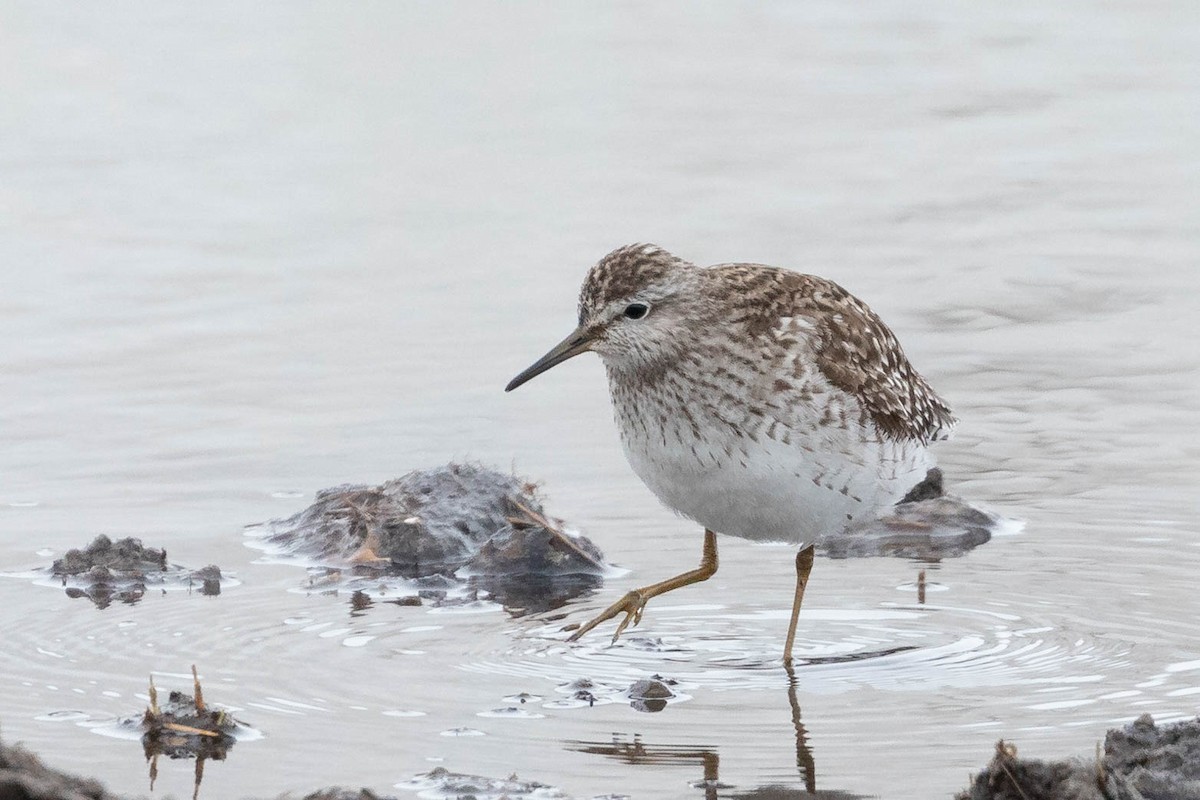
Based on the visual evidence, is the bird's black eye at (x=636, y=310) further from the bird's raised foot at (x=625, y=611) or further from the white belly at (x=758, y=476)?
the bird's raised foot at (x=625, y=611)

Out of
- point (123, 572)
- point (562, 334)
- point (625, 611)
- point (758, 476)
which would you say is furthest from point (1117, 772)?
point (562, 334)

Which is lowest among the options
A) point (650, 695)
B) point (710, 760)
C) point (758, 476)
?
point (710, 760)

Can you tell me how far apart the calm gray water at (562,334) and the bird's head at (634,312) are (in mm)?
1116

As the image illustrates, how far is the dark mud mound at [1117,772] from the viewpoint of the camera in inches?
206

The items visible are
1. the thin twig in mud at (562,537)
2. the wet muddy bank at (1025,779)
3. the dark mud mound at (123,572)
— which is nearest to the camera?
the wet muddy bank at (1025,779)

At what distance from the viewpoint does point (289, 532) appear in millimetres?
8945

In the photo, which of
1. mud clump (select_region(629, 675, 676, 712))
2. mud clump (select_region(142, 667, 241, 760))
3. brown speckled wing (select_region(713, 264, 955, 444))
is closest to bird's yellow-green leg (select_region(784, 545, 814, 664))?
brown speckled wing (select_region(713, 264, 955, 444))

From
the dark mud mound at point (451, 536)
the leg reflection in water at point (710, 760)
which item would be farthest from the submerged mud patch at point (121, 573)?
the leg reflection in water at point (710, 760)

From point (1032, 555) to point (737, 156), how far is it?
657 centimetres

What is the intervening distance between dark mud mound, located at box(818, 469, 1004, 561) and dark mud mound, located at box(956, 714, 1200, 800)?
117 inches

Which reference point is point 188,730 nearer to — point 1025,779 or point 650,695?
point 650,695

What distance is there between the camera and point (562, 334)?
440 inches

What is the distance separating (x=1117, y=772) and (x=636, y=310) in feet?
9.58

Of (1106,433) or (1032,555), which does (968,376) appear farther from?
(1032,555)
